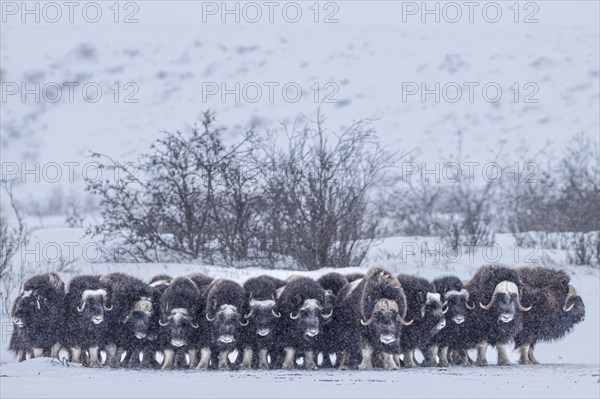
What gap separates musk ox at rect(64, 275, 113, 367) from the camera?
1673cm

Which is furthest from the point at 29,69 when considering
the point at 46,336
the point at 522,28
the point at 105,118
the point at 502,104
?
the point at 46,336

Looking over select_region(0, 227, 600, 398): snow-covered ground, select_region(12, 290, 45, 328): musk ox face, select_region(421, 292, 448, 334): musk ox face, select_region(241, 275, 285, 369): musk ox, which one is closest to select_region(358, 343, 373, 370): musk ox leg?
select_region(0, 227, 600, 398): snow-covered ground

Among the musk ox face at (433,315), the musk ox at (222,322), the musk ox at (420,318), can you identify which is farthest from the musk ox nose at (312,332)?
the musk ox face at (433,315)

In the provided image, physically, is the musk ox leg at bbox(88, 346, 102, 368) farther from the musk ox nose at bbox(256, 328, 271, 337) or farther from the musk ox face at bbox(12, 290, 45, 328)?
the musk ox nose at bbox(256, 328, 271, 337)

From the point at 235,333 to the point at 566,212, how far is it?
61.9ft

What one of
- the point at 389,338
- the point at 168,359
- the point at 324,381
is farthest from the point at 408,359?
the point at 168,359

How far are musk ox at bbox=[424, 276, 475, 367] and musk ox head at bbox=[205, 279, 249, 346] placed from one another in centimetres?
280

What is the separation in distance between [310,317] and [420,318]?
1625 mm

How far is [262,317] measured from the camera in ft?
53.4

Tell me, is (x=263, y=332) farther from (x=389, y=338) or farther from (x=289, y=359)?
(x=389, y=338)

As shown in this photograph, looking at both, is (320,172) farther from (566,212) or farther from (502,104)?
(502,104)

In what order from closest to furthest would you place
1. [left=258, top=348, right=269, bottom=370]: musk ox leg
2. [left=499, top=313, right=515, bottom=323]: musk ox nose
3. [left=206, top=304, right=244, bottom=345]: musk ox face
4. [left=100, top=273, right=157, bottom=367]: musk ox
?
[left=206, top=304, right=244, bottom=345]: musk ox face → [left=258, top=348, right=269, bottom=370]: musk ox leg → [left=100, top=273, right=157, bottom=367]: musk ox → [left=499, top=313, right=515, bottom=323]: musk ox nose

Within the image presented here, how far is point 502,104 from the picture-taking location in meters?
64.8

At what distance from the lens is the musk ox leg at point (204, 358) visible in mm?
16359
